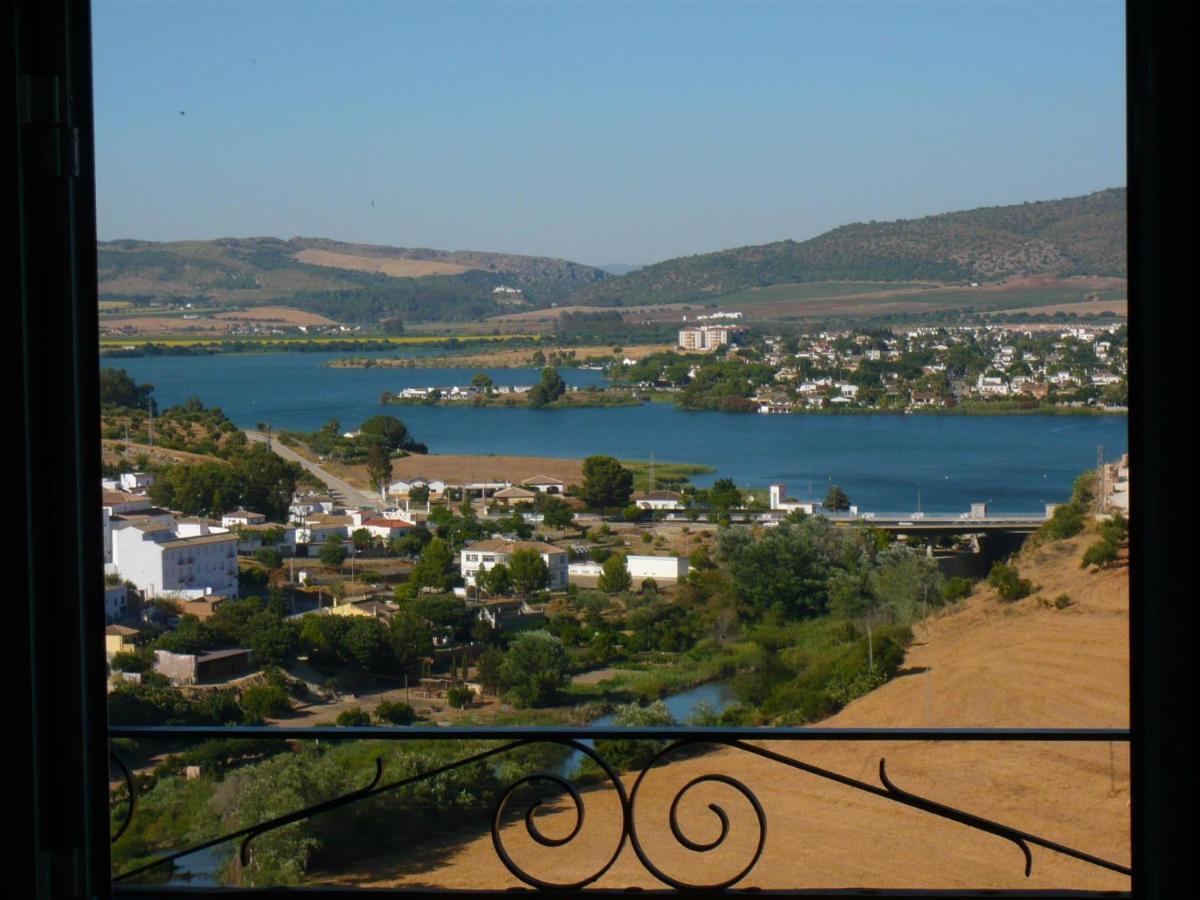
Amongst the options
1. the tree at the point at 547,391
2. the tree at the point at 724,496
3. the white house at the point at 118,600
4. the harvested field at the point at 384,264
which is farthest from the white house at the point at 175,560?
the tree at the point at 724,496

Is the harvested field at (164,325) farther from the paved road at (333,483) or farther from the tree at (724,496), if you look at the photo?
the tree at (724,496)

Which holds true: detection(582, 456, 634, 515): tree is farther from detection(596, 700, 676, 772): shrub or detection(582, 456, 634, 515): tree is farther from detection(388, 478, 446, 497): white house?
detection(596, 700, 676, 772): shrub

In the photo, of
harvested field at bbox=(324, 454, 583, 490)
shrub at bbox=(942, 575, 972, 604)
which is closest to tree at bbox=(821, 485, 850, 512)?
shrub at bbox=(942, 575, 972, 604)

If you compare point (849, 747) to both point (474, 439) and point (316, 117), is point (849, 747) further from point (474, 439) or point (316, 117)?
point (316, 117)

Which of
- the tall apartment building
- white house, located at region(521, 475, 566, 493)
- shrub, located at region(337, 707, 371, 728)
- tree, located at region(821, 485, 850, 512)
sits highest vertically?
the tall apartment building

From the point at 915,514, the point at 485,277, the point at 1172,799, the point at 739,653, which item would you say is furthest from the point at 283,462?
the point at 1172,799

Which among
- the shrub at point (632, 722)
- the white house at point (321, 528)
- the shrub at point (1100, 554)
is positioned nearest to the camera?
the shrub at point (632, 722)
